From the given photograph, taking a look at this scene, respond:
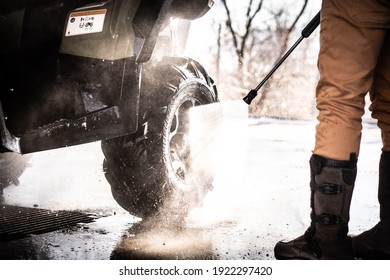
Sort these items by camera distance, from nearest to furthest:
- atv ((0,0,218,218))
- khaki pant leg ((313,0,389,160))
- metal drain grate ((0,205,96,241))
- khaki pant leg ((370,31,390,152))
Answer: khaki pant leg ((313,0,389,160))
khaki pant leg ((370,31,390,152))
atv ((0,0,218,218))
metal drain grate ((0,205,96,241))

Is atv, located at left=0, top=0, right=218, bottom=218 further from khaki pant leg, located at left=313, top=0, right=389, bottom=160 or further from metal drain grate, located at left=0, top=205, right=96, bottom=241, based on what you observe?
khaki pant leg, located at left=313, top=0, right=389, bottom=160

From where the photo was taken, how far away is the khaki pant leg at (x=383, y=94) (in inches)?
60.0

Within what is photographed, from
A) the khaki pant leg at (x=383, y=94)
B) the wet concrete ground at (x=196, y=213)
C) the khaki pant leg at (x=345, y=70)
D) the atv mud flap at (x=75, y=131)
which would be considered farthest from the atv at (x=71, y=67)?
the khaki pant leg at (x=383, y=94)

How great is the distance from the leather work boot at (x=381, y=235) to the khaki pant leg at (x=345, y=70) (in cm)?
24

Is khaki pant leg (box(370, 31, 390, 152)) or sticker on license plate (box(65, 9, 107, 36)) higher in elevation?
sticker on license plate (box(65, 9, 107, 36))

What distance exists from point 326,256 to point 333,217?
12 centimetres

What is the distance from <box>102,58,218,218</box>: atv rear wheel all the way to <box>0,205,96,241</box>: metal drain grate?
257mm

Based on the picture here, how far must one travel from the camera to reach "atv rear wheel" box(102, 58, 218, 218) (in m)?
1.88

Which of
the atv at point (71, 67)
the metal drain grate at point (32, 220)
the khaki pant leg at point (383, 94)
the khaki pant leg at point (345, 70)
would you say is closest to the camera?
the khaki pant leg at point (345, 70)

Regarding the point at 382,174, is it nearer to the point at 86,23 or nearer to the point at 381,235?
the point at 381,235

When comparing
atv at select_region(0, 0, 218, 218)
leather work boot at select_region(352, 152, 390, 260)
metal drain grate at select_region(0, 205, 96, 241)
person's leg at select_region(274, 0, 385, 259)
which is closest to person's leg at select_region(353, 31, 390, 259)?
leather work boot at select_region(352, 152, 390, 260)

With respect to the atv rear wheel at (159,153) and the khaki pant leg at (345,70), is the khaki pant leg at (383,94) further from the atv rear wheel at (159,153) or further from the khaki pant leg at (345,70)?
the atv rear wheel at (159,153)
